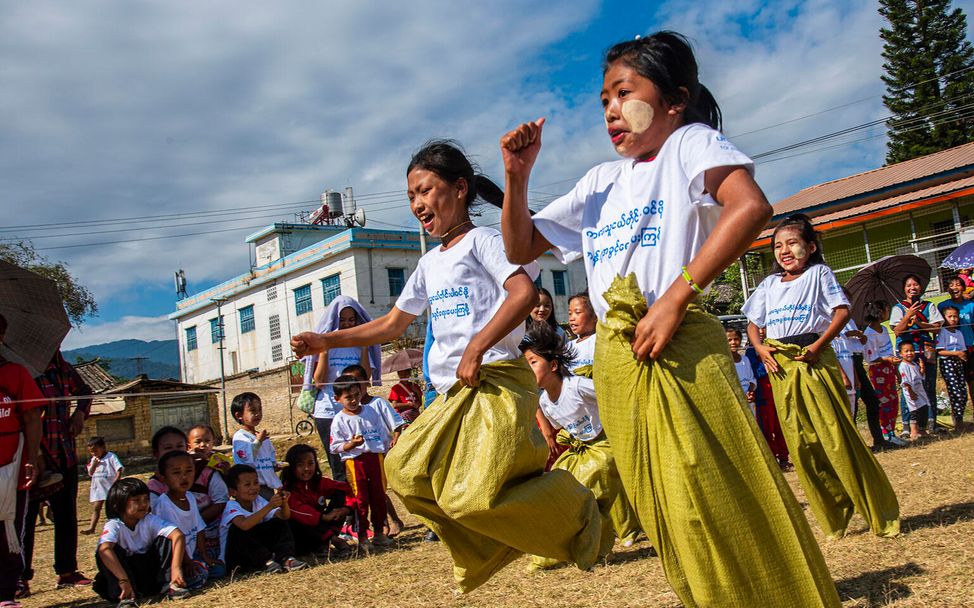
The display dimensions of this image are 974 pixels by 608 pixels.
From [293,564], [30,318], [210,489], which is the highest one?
[30,318]

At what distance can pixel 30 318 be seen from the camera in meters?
5.81

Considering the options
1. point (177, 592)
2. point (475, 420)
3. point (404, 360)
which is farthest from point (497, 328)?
point (404, 360)

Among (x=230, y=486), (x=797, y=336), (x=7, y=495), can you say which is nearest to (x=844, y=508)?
(x=797, y=336)

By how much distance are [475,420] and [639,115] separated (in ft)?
4.29

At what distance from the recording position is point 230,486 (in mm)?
6012

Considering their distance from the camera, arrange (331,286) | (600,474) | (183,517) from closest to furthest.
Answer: (600,474), (183,517), (331,286)

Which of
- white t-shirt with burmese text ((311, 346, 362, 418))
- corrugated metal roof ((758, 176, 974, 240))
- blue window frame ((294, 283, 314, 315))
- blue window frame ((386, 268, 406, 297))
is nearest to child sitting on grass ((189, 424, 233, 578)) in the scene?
white t-shirt with burmese text ((311, 346, 362, 418))

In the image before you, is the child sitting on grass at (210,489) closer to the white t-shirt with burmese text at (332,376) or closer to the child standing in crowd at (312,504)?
the child standing in crowd at (312,504)

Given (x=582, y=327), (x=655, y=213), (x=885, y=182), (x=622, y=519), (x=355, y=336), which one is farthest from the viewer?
(x=885, y=182)

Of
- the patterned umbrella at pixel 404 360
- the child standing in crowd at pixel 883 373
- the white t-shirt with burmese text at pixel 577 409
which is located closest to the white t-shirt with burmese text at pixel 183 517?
the white t-shirt with burmese text at pixel 577 409

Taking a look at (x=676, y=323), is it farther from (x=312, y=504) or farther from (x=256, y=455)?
(x=256, y=455)

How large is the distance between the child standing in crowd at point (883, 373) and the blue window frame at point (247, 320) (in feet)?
121

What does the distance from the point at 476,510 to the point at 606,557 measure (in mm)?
1813

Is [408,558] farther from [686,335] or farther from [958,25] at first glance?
[958,25]
